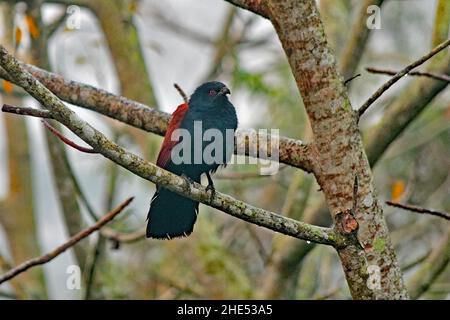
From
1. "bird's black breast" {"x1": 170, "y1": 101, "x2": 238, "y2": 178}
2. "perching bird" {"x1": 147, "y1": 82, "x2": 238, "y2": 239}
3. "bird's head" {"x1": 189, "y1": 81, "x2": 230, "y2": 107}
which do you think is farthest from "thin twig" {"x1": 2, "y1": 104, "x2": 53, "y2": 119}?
"bird's head" {"x1": 189, "y1": 81, "x2": 230, "y2": 107}

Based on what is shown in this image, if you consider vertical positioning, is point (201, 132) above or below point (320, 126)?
above

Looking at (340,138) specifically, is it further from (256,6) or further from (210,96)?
(210,96)

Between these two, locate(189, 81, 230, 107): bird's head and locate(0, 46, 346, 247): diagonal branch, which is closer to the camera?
locate(0, 46, 346, 247): diagonal branch

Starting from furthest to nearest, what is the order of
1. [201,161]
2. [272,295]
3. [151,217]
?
[272,295]
[201,161]
[151,217]

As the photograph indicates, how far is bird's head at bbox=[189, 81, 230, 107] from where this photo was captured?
3.56m

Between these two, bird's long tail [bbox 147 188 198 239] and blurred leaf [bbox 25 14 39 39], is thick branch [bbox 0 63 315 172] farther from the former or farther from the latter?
blurred leaf [bbox 25 14 39 39]

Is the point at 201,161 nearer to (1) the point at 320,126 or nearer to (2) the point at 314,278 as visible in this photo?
(1) the point at 320,126

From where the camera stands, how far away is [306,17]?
2746 millimetres

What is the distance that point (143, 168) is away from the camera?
2.50 meters

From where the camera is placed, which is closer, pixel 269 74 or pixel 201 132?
pixel 201 132

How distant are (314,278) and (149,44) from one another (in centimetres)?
223

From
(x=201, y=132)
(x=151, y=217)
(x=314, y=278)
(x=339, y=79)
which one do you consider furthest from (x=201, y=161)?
(x=314, y=278)
